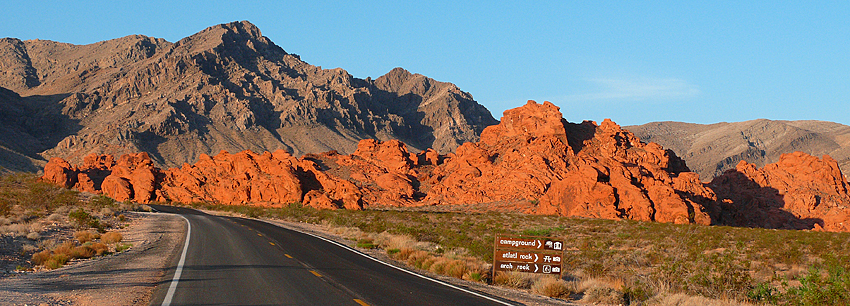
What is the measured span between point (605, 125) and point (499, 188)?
1921cm

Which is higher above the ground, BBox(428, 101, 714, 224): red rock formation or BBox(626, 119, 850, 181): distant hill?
BBox(626, 119, 850, 181): distant hill

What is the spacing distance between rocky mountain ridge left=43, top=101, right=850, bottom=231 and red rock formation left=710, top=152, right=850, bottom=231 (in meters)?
0.13

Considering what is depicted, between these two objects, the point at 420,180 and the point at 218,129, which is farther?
the point at 218,129

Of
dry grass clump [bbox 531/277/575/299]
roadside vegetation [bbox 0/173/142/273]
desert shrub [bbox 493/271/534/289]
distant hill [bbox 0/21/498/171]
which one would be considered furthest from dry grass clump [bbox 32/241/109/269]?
distant hill [bbox 0/21/498/171]

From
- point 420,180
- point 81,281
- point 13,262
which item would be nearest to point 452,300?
point 81,281

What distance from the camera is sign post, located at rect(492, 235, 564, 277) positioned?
51.7ft

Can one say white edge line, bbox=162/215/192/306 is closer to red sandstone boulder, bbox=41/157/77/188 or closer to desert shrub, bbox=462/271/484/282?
desert shrub, bbox=462/271/484/282

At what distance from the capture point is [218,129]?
152875 mm

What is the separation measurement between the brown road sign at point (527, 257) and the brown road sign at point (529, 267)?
0.08 meters

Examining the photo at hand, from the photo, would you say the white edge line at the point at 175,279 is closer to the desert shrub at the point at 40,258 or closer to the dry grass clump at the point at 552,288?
the desert shrub at the point at 40,258

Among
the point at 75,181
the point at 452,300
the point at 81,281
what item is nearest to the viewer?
the point at 452,300

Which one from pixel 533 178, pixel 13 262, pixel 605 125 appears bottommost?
pixel 13 262

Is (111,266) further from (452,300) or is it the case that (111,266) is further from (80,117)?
(80,117)

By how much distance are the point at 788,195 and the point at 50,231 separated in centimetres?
7141
